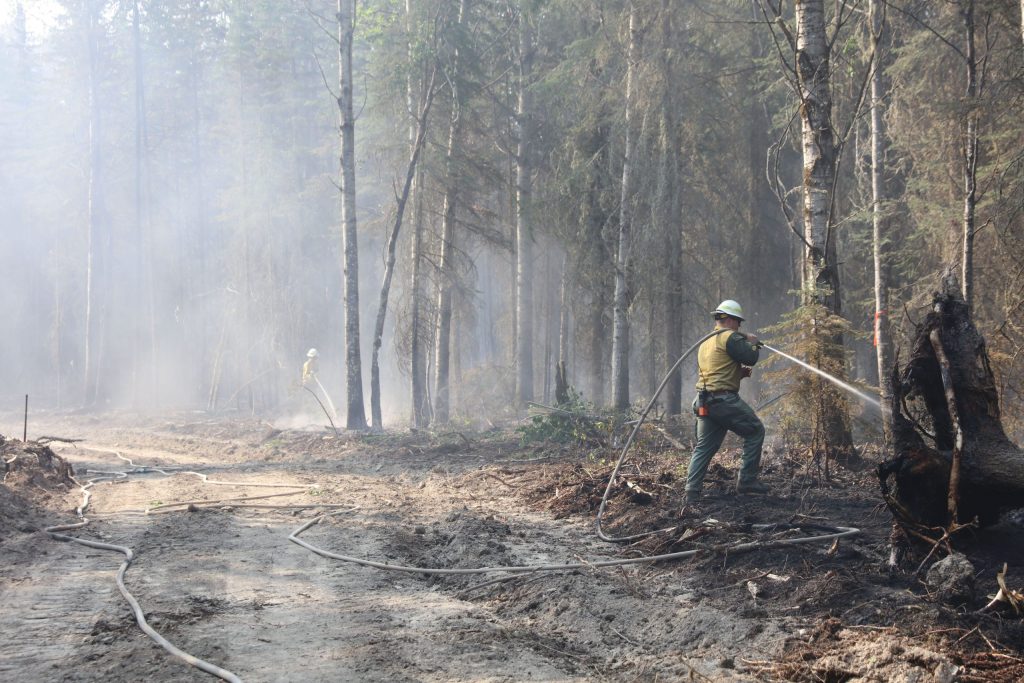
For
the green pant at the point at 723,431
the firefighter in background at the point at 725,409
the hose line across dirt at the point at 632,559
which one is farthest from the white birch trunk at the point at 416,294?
the hose line across dirt at the point at 632,559

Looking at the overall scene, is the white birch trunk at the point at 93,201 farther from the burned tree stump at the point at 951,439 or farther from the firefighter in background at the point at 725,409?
the burned tree stump at the point at 951,439

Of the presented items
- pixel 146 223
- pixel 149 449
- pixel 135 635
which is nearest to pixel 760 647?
pixel 135 635

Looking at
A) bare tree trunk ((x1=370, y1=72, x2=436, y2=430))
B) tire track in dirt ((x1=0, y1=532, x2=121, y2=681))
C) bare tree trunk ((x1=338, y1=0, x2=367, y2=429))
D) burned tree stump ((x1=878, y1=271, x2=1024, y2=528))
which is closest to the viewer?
tire track in dirt ((x1=0, y1=532, x2=121, y2=681))

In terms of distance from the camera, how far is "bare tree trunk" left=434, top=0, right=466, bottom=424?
883 inches

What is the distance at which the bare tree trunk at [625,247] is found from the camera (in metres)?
18.7

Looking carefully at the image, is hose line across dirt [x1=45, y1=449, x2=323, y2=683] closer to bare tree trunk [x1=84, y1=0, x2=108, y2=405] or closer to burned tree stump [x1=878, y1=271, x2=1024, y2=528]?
burned tree stump [x1=878, y1=271, x2=1024, y2=528]

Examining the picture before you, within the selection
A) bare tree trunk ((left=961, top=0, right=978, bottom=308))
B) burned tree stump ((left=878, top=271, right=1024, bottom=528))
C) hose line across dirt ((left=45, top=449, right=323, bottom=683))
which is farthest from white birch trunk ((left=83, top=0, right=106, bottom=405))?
burned tree stump ((left=878, top=271, right=1024, bottom=528))

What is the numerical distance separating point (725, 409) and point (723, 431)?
295mm

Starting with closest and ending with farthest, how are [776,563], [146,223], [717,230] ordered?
[776,563], [717,230], [146,223]

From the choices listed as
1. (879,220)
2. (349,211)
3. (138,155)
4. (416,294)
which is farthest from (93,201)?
(879,220)

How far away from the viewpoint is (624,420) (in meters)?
16.6

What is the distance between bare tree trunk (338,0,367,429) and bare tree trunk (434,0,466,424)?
2.67 metres

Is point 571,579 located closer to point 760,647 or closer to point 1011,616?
point 760,647

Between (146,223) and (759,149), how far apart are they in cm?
3120
